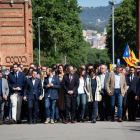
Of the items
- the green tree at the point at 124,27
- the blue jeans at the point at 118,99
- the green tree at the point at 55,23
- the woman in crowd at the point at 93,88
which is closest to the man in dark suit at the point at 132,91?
the blue jeans at the point at 118,99

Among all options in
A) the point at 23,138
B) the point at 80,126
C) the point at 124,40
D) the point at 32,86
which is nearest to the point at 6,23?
the point at 32,86

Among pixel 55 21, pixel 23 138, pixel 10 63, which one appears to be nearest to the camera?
pixel 23 138

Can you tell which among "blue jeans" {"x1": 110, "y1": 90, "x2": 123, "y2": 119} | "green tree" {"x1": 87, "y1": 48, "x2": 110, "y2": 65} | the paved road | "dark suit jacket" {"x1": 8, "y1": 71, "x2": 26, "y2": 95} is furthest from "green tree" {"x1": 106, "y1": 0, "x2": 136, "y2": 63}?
"green tree" {"x1": 87, "y1": 48, "x2": 110, "y2": 65}

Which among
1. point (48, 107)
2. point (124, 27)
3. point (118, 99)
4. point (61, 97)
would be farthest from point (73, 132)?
point (124, 27)

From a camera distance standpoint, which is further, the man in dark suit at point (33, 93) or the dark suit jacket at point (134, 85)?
the dark suit jacket at point (134, 85)

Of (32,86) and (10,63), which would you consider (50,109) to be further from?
(10,63)

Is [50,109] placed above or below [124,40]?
below

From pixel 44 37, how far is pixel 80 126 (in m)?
37.6

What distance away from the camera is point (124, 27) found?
58688 mm

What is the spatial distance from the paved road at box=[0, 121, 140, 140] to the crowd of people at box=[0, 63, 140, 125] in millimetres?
767

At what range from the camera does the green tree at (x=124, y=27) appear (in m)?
56.7

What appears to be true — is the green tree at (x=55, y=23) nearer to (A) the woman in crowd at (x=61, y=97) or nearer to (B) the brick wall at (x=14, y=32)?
(B) the brick wall at (x=14, y=32)

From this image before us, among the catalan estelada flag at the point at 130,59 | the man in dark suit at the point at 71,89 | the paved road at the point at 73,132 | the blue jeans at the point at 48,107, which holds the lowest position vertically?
the paved road at the point at 73,132

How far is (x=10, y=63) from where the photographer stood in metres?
28.5
